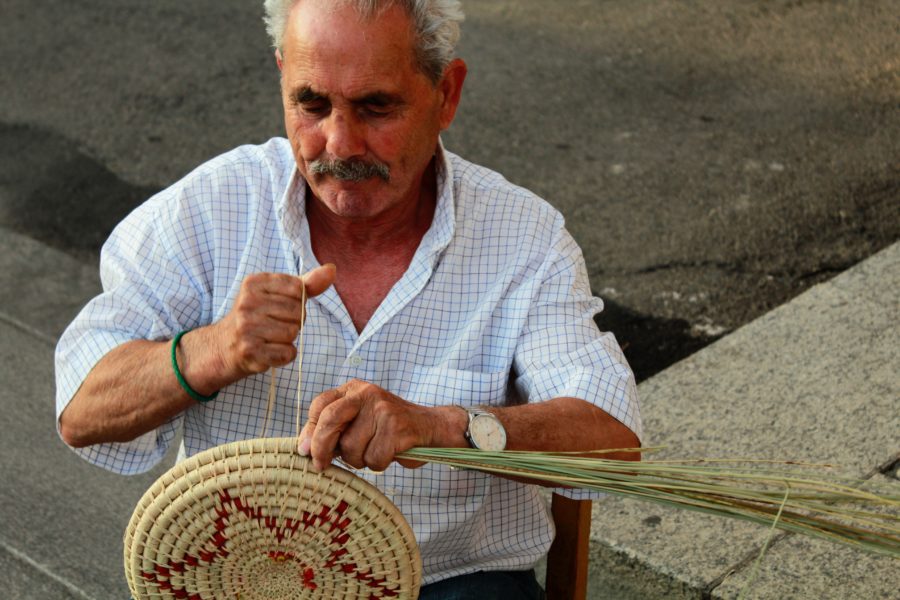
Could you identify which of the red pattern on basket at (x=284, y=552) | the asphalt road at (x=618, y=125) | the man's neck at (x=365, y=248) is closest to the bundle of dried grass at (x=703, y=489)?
the red pattern on basket at (x=284, y=552)

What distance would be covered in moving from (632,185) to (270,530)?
3.33 metres

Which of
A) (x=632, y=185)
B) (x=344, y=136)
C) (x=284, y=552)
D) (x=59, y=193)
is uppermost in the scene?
(x=344, y=136)

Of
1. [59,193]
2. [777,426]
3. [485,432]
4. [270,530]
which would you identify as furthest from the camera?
[59,193]

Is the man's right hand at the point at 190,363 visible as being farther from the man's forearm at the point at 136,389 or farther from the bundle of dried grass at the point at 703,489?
the bundle of dried grass at the point at 703,489

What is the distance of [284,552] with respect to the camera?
1739 millimetres

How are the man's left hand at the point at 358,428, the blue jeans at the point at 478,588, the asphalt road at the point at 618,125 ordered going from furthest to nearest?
the asphalt road at the point at 618,125 → the blue jeans at the point at 478,588 → the man's left hand at the point at 358,428

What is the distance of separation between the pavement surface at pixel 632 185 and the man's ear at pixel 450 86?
1.02 meters

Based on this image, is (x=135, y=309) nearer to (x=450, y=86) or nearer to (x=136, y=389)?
(x=136, y=389)

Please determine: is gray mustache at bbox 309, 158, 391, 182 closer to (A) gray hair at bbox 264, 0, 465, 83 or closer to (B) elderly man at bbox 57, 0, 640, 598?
(B) elderly man at bbox 57, 0, 640, 598

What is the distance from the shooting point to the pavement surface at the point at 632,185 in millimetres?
3020

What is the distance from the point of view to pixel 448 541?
2107mm

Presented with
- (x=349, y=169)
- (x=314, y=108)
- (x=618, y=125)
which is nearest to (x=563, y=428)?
(x=349, y=169)

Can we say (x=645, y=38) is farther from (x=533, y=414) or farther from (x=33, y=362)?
(x=533, y=414)

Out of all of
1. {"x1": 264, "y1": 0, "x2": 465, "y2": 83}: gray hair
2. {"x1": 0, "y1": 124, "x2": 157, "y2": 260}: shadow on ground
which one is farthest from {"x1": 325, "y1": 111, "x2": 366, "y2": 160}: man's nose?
{"x1": 0, "y1": 124, "x2": 157, "y2": 260}: shadow on ground
